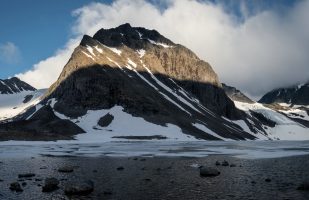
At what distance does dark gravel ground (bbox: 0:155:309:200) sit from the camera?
34875mm

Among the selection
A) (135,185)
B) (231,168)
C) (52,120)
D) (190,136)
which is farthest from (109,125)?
(135,185)

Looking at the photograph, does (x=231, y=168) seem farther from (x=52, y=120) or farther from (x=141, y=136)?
(x=52, y=120)

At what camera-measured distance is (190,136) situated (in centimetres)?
18825

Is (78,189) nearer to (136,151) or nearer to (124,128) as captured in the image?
(136,151)

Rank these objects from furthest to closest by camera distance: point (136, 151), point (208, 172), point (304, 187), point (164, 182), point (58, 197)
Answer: point (136, 151), point (208, 172), point (164, 182), point (304, 187), point (58, 197)

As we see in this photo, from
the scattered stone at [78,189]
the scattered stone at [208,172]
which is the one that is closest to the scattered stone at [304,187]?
the scattered stone at [208,172]

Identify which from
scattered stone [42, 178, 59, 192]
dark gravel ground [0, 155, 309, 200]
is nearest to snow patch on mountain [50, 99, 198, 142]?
dark gravel ground [0, 155, 309, 200]

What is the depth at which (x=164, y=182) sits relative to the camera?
42.5m

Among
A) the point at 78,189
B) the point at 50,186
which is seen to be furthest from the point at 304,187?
the point at 50,186

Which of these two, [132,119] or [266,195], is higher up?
[132,119]

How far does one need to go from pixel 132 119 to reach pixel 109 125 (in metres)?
14.4

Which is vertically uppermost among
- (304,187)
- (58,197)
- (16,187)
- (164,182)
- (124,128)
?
(124,128)

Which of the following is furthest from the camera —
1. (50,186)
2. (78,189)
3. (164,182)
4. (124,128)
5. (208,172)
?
(124,128)

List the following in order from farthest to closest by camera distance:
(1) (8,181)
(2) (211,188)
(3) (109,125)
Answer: (3) (109,125), (1) (8,181), (2) (211,188)
